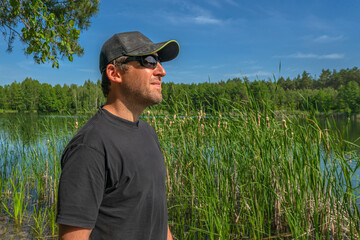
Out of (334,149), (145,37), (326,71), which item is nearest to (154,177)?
(145,37)

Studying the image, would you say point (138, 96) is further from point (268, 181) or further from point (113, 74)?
point (268, 181)

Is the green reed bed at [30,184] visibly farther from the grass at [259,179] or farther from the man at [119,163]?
the man at [119,163]

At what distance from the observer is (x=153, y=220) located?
1421 millimetres

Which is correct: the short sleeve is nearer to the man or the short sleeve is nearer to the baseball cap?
the man

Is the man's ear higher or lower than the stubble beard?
higher

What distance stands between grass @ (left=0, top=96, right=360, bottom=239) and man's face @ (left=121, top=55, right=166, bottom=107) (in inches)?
69.2

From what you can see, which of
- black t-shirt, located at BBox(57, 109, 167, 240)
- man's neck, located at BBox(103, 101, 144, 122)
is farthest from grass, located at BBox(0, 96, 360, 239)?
man's neck, located at BBox(103, 101, 144, 122)

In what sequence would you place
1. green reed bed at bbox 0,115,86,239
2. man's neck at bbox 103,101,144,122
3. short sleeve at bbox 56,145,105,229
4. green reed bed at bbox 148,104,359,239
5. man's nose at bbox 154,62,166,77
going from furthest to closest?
green reed bed at bbox 0,115,86,239, green reed bed at bbox 148,104,359,239, man's nose at bbox 154,62,166,77, man's neck at bbox 103,101,144,122, short sleeve at bbox 56,145,105,229

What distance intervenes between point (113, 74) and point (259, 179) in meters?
2.55

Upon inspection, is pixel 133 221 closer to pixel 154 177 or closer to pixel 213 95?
pixel 154 177

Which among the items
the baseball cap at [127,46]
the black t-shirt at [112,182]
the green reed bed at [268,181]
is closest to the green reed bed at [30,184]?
the green reed bed at [268,181]

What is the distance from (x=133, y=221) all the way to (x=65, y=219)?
33 cm

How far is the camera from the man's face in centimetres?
147

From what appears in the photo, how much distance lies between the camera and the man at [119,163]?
44.4 inches
